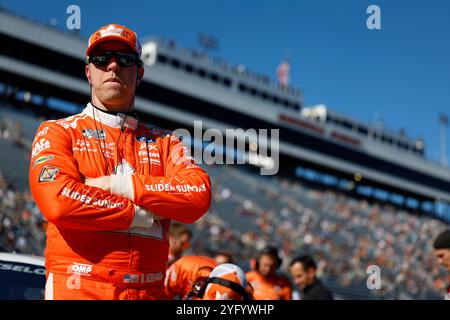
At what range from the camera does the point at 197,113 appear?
38.5 metres

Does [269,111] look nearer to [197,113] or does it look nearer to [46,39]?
[197,113]

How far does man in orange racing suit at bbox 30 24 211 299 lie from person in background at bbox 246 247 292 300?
4.03m

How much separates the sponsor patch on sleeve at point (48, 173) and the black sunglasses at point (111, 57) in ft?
1.61

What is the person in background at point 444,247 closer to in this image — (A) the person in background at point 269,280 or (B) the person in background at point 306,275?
(B) the person in background at point 306,275

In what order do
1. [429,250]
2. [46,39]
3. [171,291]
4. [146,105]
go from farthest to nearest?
[146,105], [429,250], [46,39], [171,291]

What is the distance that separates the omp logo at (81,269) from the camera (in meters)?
1.89

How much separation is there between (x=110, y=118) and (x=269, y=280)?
4427 millimetres

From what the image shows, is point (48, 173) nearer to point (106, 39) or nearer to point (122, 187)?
point (122, 187)

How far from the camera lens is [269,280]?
20.6ft

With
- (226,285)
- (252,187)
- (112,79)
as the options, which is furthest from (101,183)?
(252,187)

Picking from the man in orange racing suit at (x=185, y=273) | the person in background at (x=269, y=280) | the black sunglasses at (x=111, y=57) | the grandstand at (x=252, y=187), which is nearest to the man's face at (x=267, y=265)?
the person in background at (x=269, y=280)

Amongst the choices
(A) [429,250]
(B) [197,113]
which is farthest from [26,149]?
(A) [429,250]

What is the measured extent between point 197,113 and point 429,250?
17.6m

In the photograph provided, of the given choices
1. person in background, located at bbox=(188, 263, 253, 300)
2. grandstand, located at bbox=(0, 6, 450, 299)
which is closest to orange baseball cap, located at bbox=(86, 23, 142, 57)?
person in background, located at bbox=(188, 263, 253, 300)
